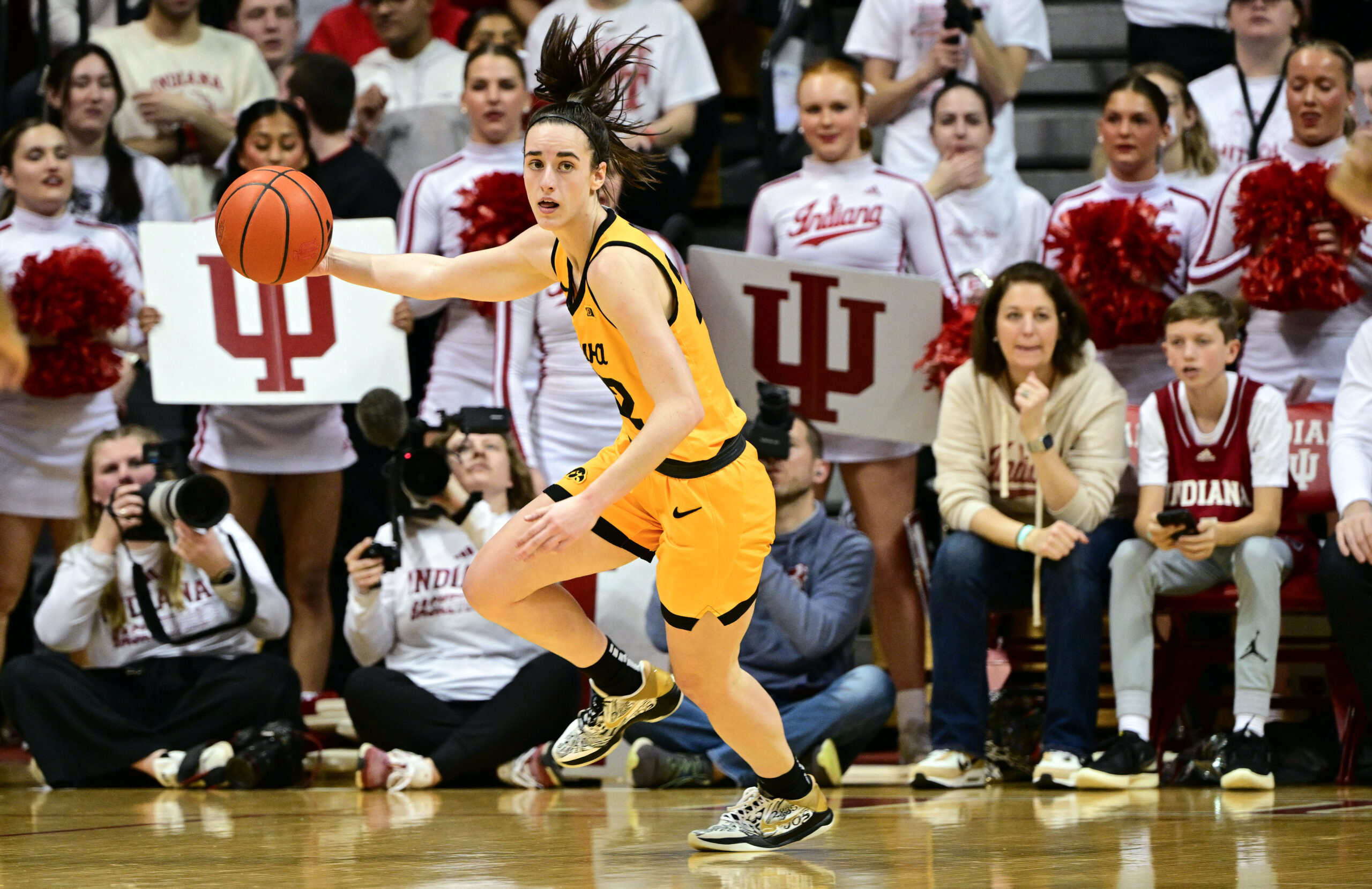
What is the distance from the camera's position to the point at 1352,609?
501cm

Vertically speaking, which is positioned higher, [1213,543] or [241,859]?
[1213,543]

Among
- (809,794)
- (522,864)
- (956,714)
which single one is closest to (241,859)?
(522,864)

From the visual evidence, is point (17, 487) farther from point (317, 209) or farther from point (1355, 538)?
point (1355, 538)

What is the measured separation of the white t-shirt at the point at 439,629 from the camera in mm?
5574

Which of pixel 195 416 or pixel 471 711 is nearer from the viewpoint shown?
pixel 471 711

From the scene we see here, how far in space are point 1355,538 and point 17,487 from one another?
4726mm

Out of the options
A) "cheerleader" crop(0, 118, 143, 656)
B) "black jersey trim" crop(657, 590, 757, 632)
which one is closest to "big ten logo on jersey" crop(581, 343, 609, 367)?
"black jersey trim" crop(657, 590, 757, 632)

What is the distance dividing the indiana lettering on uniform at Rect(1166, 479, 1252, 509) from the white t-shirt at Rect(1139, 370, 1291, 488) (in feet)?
0.18

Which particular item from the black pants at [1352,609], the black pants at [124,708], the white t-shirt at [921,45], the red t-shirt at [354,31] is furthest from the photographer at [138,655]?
the black pants at [1352,609]

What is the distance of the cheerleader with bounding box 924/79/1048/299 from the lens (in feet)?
21.0

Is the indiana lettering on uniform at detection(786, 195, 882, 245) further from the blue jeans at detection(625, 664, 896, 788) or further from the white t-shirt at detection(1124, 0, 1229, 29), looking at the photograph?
the white t-shirt at detection(1124, 0, 1229, 29)

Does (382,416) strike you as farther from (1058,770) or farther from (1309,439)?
(1309,439)

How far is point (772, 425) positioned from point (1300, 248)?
1.88m

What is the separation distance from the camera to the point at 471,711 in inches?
218
